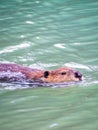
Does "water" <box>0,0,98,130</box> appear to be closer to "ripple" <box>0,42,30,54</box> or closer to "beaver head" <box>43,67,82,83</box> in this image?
"ripple" <box>0,42,30,54</box>

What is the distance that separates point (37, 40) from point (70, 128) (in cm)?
469

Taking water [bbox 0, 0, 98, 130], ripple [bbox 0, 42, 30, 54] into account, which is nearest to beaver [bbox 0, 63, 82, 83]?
water [bbox 0, 0, 98, 130]

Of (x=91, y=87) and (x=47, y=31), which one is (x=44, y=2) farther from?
(x=91, y=87)

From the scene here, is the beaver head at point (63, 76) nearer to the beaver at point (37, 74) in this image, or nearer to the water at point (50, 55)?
the beaver at point (37, 74)

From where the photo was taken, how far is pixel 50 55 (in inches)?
327

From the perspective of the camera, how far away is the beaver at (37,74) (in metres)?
6.74

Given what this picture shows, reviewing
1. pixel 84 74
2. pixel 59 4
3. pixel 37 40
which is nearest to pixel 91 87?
pixel 84 74

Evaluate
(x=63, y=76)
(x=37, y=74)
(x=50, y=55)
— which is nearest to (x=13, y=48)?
(x=50, y=55)

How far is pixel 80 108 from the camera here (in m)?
5.47

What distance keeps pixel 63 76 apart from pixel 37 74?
50 centimetres

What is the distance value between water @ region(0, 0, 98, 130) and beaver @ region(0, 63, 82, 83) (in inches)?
8.7

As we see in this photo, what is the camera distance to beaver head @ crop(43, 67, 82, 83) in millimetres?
6703

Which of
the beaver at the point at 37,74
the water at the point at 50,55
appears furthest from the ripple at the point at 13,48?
the beaver at the point at 37,74

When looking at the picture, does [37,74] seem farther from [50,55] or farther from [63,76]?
[50,55]
